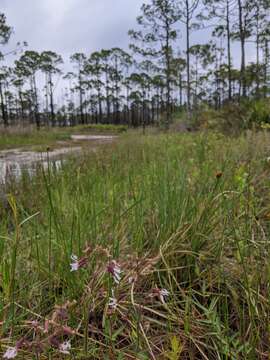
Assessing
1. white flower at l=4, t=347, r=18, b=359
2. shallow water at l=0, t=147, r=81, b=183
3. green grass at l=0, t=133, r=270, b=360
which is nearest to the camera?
white flower at l=4, t=347, r=18, b=359

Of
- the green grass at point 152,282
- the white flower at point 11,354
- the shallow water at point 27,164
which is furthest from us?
the shallow water at point 27,164

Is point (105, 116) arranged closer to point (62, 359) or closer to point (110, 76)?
point (110, 76)

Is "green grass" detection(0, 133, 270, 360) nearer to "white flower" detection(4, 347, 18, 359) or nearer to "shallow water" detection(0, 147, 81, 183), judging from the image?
"white flower" detection(4, 347, 18, 359)

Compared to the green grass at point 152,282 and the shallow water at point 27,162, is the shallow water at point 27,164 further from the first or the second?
the green grass at point 152,282

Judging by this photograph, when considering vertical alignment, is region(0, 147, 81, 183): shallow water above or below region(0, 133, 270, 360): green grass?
above

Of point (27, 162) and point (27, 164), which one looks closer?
point (27, 164)

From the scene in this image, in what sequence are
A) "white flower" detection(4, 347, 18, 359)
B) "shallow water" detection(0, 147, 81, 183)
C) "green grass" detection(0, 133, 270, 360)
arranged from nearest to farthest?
1. "white flower" detection(4, 347, 18, 359)
2. "green grass" detection(0, 133, 270, 360)
3. "shallow water" detection(0, 147, 81, 183)

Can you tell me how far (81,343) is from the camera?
1.92ft

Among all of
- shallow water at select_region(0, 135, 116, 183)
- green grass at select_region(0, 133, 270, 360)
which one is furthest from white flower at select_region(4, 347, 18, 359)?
shallow water at select_region(0, 135, 116, 183)

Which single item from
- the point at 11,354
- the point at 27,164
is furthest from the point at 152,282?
the point at 27,164

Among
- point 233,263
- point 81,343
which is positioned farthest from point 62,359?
point 233,263

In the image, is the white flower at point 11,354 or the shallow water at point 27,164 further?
the shallow water at point 27,164

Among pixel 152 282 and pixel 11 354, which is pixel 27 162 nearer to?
pixel 152 282

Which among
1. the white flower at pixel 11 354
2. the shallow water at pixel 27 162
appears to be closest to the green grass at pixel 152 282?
the white flower at pixel 11 354
